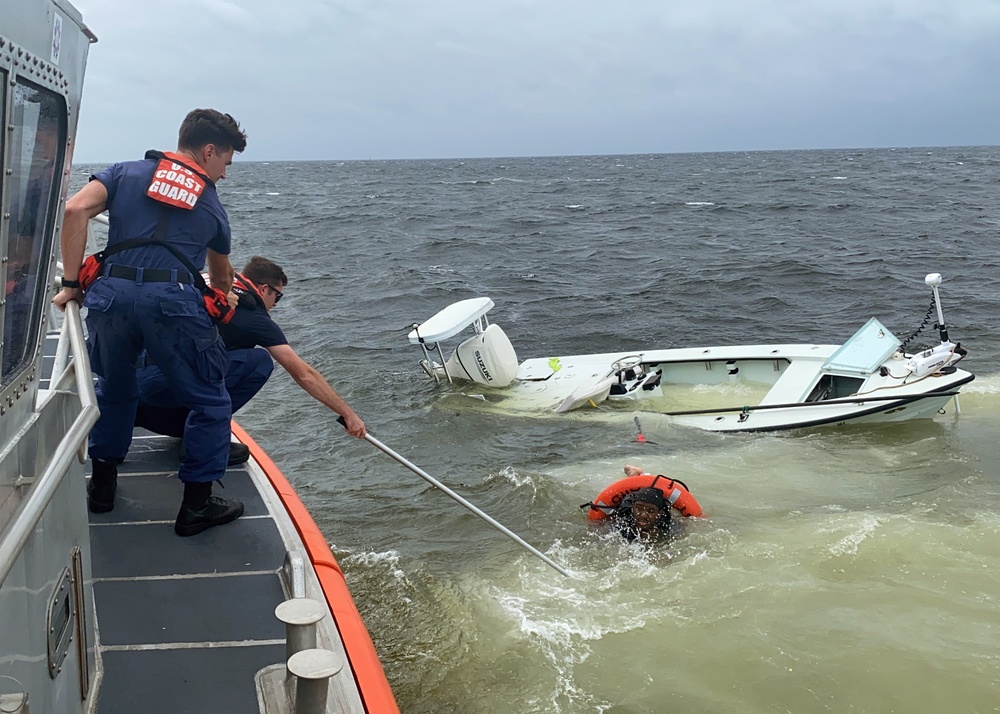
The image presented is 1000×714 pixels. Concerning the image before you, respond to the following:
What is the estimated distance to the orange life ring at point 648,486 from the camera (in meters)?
7.97

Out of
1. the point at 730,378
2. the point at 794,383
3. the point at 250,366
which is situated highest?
the point at 250,366

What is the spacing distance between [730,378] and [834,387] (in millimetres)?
1593

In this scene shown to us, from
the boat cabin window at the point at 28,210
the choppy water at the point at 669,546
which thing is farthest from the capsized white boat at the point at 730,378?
the boat cabin window at the point at 28,210

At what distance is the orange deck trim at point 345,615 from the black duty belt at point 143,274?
1552 millimetres

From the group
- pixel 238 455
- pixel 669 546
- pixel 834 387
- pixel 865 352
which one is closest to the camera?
pixel 238 455

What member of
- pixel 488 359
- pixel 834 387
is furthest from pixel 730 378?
pixel 488 359

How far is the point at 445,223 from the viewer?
4428 centimetres

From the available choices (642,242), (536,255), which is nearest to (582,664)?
Result: (536,255)

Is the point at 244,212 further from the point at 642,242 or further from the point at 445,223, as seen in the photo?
the point at 642,242

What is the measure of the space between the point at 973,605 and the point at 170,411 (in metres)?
6.27

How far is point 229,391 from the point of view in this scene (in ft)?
16.9

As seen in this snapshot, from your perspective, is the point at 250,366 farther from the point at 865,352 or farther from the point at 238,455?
the point at 865,352

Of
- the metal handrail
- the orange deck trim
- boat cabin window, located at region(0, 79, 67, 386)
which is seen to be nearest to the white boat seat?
the orange deck trim

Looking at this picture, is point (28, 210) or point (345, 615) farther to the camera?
point (345, 615)
